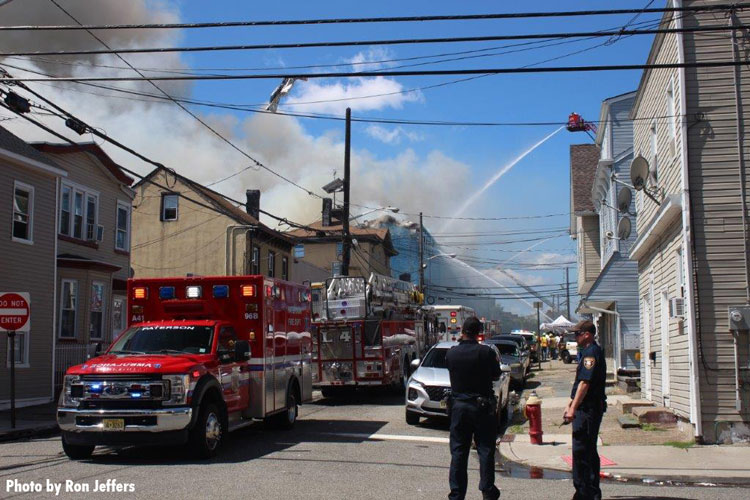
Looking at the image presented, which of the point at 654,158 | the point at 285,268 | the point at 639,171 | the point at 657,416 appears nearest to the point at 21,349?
the point at 657,416

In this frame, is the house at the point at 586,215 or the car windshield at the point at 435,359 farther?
the house at the point at 586,215

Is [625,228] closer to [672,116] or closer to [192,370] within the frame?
[672,116]

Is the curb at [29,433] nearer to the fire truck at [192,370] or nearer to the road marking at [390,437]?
the fire truck at [192,370]

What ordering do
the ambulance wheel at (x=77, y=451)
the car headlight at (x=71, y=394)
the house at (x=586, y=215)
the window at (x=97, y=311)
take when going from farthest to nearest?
the house at (x=586, y=215), the window at (x=97, y=311), the ambulance wheel at (x=77, y=451), the car headlight at (x=71, y=394)

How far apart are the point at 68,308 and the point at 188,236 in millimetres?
17164

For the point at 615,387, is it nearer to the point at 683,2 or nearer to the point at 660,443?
the point at 660,443

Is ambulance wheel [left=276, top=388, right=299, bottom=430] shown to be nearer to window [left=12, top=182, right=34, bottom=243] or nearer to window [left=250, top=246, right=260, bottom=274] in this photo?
window [left=12, top=182, right=34, bottom=243]

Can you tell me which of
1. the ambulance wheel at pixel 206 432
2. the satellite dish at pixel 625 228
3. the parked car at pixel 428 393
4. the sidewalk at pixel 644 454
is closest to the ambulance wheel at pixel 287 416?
the parked car at pixel 428 393

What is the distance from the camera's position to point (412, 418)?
15375 mm

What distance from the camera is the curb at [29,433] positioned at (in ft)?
45.9

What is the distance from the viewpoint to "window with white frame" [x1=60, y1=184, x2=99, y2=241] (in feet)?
76.8

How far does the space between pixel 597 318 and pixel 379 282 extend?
14463 millimetres

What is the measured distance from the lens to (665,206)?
1358 cm

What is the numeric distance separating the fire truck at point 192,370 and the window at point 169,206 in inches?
1043
